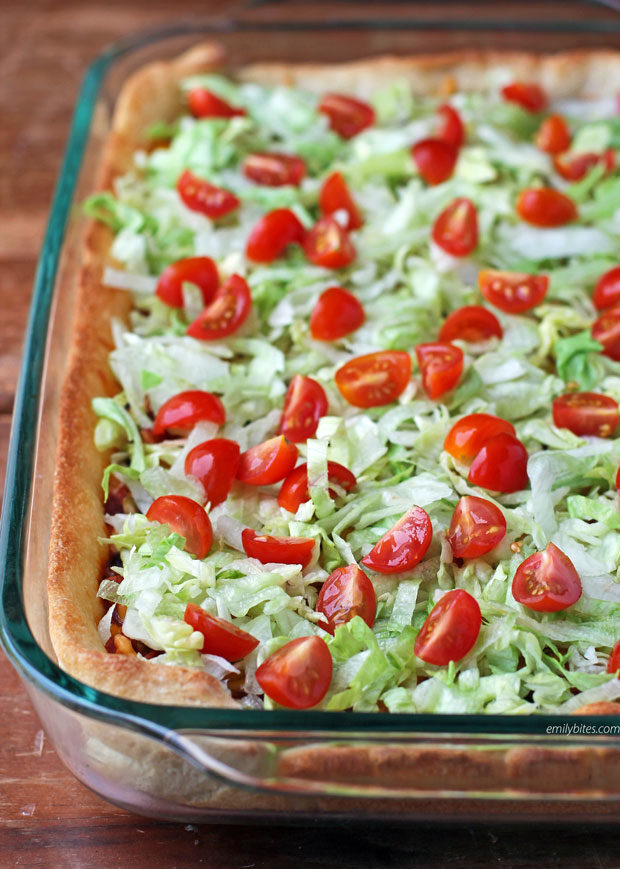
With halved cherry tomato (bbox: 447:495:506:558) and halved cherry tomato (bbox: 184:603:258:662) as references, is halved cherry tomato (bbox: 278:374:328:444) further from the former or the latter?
halved cherry tomato (bbox: 184:603:258:662)

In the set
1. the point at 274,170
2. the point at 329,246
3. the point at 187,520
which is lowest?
the point at 187,520

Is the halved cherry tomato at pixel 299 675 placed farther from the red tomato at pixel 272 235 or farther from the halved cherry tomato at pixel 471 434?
the red tomato at pixel 272 235

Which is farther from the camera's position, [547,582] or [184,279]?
[184,279]

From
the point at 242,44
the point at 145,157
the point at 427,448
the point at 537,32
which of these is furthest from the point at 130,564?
the point at 537,32

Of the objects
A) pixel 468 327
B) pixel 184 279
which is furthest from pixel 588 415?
pixel 184 279

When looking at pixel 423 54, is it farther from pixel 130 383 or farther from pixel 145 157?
pixel 130 383

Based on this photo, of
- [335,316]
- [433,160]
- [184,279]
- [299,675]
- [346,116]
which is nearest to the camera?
[299,675]

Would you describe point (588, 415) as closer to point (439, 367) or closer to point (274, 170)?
point (439, 367)

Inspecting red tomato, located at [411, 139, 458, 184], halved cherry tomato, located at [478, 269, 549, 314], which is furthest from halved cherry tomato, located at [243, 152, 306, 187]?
halved cherry tomato, located at [478, 269, 549, 314]

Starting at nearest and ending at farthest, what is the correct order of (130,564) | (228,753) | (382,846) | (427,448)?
(228,753)
(382,846)
(130,564)
(427,448)
